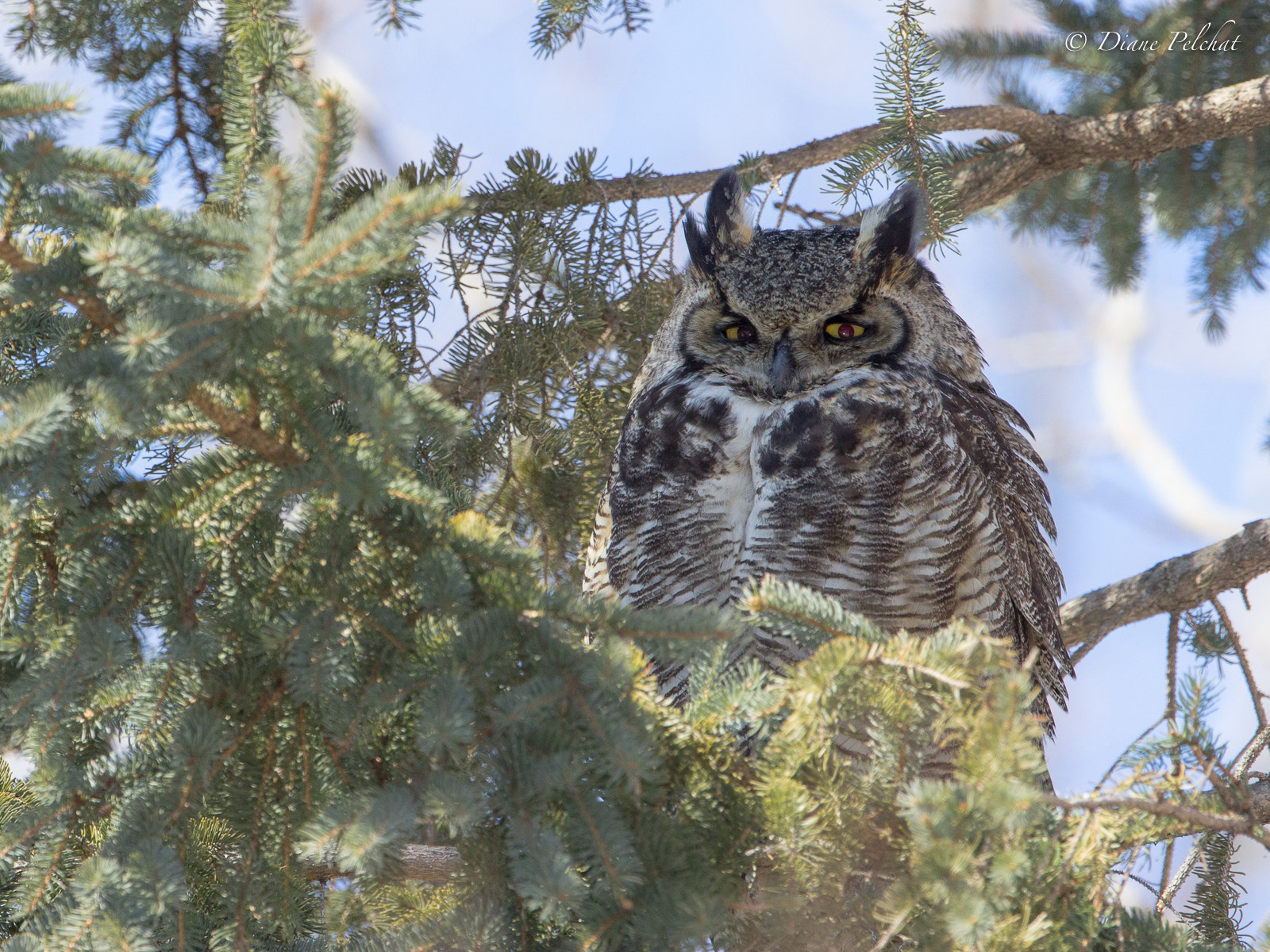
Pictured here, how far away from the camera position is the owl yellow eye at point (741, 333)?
2.27 meters

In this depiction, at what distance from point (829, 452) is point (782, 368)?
259 mm

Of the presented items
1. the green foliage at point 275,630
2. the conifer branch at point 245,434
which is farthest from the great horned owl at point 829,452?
the conifer branch at point 245,434

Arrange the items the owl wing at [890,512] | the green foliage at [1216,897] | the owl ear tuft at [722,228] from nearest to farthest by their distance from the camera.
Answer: the green foliage at [1216,897] → the owl wing at [890,512] → the owl ear tuft at [722,228]

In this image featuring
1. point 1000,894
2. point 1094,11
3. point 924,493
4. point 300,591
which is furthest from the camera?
point 1094,11

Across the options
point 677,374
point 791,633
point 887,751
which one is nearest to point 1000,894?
point 887,751

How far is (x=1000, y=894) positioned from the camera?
38.7 inches

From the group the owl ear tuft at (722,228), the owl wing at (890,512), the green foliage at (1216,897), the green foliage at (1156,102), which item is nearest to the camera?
the green foliage at (1216,897)

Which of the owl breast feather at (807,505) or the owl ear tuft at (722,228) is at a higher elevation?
the owl ear tuft at (722,228)

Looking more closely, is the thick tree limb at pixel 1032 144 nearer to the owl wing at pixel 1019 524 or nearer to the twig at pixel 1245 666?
the owl wing at pixel 1019 524

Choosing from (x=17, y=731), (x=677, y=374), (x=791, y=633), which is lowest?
(x=17, y=731)

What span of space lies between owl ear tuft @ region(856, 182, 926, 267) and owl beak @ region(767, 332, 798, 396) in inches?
9.4

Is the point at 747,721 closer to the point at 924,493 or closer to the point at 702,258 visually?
the point at 924,493

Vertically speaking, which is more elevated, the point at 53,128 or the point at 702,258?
the point at 702,258

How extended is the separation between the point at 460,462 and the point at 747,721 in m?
1.32
